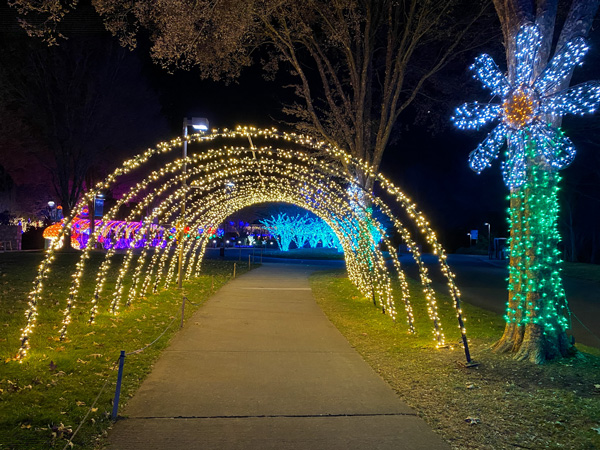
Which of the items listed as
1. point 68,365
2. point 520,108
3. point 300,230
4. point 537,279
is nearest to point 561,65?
point 520,108

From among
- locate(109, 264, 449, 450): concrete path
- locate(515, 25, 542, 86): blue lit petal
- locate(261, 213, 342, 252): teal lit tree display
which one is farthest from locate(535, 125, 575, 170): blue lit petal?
locate(261, 213, 342, 252): teal lit tree display

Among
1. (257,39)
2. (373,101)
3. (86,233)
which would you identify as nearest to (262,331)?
(257,39)

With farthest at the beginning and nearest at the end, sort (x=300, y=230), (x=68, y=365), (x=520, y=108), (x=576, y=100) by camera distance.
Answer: (x=300, y=230) → (x=520, y=108) → (x=576, y=100) → (x=68, y=365)

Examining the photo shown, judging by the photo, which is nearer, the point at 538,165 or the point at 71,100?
the point at 538,165

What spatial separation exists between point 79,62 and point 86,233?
1652 centimetres

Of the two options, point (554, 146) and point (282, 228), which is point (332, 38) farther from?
point (282, 228)

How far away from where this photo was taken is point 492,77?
7.64 meters

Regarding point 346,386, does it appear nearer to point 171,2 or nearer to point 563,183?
point 171,2

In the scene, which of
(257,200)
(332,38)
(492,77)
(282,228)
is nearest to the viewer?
(492,77)

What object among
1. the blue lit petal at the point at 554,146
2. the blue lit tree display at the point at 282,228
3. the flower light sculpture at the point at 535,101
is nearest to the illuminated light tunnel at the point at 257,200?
the flower light sculpture at the point at 535,101

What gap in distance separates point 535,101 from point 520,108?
21cm

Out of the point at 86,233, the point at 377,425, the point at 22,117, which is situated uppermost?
the point at 22,117

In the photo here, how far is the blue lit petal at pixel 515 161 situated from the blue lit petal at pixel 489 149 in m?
0.17

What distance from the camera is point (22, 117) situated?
82.0ft
